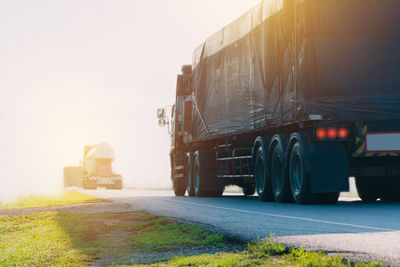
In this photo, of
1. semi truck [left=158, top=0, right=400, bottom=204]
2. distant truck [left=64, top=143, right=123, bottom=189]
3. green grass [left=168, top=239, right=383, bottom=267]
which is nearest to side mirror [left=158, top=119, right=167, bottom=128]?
semi truck [left=158, top=0, right=400, bottom=204]

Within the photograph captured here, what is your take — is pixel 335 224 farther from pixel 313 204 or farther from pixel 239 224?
pixel 313 204

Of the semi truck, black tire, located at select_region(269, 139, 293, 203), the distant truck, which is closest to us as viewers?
the semi truck

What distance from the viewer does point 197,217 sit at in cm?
1259

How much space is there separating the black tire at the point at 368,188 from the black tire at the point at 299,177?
3.37 m

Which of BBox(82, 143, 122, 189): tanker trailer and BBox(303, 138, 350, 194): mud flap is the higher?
BBox(82, 143, 122, 189): tanker trailer

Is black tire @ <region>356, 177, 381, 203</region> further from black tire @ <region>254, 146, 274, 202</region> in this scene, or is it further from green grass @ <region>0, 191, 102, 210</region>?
green grass @ <region>0, 191, 102, 210</region>

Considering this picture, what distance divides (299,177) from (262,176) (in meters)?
2.42

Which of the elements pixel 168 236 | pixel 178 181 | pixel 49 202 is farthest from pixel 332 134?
pixel 49 202

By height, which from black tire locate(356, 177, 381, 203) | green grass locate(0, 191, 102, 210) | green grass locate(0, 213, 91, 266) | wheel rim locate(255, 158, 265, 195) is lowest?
green grass locate(0, 213, 91, 266)

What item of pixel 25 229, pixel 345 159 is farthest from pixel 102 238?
pixel 345 159

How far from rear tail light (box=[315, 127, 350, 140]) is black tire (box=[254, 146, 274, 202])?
2.43 m

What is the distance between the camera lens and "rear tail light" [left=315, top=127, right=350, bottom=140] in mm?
14117

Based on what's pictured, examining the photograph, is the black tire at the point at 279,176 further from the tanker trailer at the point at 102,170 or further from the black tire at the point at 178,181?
the tanker trailer at the point at 102,170

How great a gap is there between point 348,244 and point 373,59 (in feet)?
24.4
